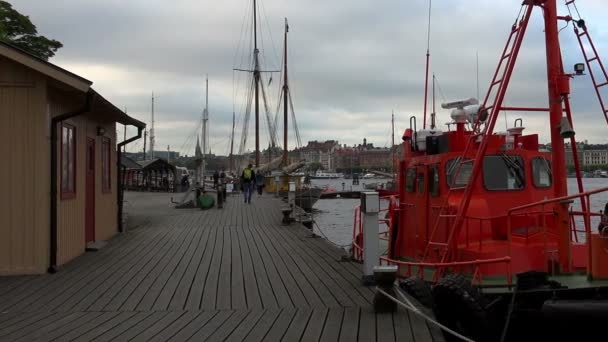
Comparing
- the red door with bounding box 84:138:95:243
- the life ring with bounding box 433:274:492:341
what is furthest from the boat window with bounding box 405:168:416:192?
the red door with bounding box 84:138:95:243

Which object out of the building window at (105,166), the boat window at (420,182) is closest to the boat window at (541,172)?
the boat window at (420,182)

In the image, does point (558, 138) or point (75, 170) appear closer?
point (558, 138)

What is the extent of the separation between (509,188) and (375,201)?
2.58m

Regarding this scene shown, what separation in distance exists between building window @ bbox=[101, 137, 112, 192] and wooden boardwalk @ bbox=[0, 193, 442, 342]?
2007 mm

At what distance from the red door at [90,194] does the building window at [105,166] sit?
91cm

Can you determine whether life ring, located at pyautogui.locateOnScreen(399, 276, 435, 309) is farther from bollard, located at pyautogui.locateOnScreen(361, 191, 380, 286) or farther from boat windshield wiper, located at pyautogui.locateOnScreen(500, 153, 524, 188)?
boat windshield wiper, located at pyautogui.locateOnScreen(500, 153, 524, 188)

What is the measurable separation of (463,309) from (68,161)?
6919 millimetres

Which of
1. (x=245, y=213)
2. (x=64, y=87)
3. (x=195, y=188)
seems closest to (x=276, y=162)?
(x=195, y=188)

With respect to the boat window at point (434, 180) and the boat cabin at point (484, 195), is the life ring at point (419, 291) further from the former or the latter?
the boat window at point (434, 180)

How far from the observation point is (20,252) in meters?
8.02

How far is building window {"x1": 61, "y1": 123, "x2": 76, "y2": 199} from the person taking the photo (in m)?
9.01

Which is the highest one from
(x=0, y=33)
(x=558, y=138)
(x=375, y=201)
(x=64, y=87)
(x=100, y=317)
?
(x=0, y=33)

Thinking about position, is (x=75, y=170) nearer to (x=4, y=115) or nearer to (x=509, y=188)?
(x=4, y=115)

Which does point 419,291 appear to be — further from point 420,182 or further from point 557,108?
point 420,182
